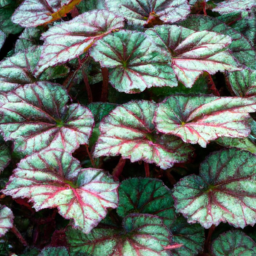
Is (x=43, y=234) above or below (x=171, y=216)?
below

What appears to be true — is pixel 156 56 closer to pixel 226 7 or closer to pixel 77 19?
pixel 77 19

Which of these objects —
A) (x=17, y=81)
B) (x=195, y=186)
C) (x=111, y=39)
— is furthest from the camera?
(x=17, y=81)

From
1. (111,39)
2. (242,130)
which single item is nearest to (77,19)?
(111,39)

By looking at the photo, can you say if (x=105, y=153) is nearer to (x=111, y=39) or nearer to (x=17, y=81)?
(x=111, y=39)

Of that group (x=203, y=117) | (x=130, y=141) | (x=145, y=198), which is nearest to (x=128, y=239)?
(x=145, y=198)

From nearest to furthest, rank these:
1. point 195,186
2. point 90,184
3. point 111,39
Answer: point 90,184 → point 195,186 → point 111,39

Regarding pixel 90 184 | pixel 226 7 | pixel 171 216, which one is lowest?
pixel 171 216

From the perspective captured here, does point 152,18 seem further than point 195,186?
Yes
